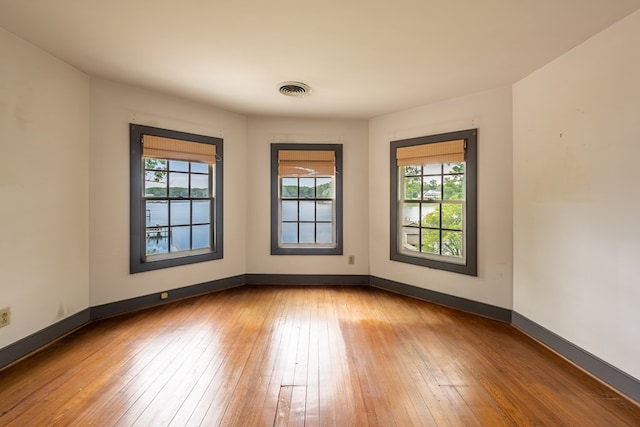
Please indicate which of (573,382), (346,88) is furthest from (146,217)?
(573,382)

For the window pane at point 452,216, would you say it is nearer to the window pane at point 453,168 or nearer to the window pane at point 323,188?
the window pane at point 453,168

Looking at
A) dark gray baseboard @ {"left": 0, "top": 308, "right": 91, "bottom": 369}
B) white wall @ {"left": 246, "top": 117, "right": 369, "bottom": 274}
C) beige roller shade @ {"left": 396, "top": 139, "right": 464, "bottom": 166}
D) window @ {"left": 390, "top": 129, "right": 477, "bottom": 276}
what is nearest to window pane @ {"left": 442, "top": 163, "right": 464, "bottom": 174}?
window @ {"left": 390, "top": 129, "right": 477, "bottom": 276}

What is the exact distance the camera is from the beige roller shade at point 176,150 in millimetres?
3396

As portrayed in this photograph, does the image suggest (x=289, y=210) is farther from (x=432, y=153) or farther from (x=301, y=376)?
(x=301, y=376)

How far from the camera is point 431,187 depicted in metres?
3.80

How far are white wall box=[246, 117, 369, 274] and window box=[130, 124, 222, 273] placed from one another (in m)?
0.51

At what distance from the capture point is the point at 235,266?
4.29 metres

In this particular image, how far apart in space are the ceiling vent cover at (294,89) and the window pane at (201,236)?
2066mm

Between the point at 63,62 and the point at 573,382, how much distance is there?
494 cm

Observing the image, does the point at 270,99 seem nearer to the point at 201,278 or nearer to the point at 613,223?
the point at 201,278

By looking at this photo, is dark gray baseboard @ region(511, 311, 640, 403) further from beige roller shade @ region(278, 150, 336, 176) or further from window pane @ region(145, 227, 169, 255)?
window pane @ region(145, 227, 169, 255)

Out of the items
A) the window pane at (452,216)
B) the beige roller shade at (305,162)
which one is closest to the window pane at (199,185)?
the beige roller shade at (305,162)

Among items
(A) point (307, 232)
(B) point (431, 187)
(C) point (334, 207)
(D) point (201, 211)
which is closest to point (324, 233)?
(A) point (307, 232)

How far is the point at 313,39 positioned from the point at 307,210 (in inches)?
99.6
